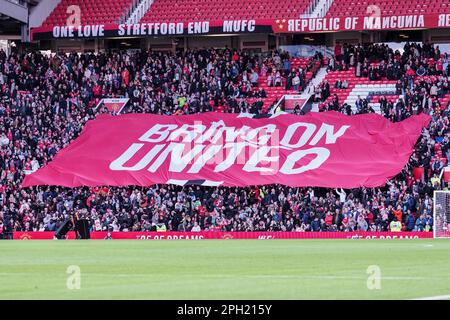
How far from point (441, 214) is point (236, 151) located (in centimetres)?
1276

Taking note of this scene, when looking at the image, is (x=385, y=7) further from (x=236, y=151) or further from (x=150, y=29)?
(x=150, y=29)

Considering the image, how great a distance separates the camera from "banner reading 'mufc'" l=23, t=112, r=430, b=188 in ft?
171

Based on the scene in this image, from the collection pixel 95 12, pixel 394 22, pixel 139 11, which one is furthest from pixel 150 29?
pixel 394 22

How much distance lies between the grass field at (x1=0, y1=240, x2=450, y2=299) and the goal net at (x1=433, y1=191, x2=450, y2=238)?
1844 cm

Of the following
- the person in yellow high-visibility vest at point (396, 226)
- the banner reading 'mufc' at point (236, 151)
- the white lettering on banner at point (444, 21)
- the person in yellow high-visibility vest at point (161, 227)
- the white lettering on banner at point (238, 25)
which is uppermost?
the white lettering on banner at point (238, 25)

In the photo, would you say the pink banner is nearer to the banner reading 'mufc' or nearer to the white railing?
the banner reading 'mufc'

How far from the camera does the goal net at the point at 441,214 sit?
45094 millimetres

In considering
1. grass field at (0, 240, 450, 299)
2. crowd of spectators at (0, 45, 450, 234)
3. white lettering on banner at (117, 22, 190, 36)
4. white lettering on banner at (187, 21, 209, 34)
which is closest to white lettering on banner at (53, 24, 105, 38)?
white lettering on banner at (117, 22, 190, 36)

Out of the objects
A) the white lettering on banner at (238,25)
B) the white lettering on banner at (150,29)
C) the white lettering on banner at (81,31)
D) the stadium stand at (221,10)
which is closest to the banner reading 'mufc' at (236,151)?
the white lettering on banner at (150,29)

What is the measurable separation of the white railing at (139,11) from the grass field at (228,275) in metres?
40.7

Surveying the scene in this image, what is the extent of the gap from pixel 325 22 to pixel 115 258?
37.5m

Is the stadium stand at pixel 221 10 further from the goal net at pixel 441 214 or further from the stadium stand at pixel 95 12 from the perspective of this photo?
the goal net at pixel 441 214

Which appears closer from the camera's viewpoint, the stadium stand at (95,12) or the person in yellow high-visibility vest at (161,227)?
the person in yellow high-visibility vest at (161,227)
